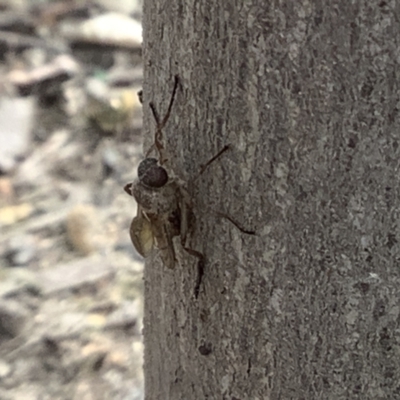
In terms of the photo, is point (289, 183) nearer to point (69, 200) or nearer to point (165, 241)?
point (165, 241)

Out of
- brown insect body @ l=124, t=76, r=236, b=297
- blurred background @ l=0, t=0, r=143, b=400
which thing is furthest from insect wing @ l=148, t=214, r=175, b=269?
blurred background @ l=0, t=0, r=143, b=400

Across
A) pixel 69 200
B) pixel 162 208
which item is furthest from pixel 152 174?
pixel 69 200

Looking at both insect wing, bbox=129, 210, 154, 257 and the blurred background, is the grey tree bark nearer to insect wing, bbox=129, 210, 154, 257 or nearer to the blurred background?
insect wing, bbox=129, 210, 154, 257

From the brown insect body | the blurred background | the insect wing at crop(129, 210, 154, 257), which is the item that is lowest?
the blurred background

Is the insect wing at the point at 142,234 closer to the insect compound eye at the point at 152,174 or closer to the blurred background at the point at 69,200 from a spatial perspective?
the insect compound eye at the point at 152,174

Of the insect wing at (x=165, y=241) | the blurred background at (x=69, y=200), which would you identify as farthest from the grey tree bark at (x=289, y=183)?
the blurred background at (x=69, y=200)

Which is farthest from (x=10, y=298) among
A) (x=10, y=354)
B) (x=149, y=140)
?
(x=149, y=140)
